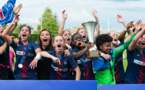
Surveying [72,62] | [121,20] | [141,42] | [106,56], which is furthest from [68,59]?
[121,20]

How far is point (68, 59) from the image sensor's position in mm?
4395

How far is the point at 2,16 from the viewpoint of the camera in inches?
302

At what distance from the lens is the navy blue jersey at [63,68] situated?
14.0ft

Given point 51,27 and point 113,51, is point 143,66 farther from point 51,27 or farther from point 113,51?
point 51,27

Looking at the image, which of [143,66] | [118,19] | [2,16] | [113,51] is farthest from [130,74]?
[2,16]

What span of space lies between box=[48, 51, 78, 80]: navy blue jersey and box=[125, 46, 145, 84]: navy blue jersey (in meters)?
1.23

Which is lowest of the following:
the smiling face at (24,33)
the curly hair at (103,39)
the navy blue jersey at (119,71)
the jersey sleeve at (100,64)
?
the navy blue jersey at (119,71)

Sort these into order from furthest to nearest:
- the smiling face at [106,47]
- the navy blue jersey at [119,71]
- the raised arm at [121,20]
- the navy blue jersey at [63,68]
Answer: the raised arm at [121,20] → the navy blue jersey at [119,71] → the smiling face at [106,47] → the navy blue jersey at [63,68]

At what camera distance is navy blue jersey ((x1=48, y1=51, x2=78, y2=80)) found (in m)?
4.27

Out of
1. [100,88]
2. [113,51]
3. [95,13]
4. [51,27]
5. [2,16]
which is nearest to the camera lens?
[100,88]

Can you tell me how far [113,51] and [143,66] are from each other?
719 mm

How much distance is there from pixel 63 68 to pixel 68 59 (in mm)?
198

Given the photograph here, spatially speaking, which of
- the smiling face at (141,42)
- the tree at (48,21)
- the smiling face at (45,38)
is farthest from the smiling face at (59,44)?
the tree at (48,21)

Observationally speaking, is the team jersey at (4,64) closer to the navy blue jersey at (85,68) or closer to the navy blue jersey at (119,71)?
the navy blue jersey at (85,68)
